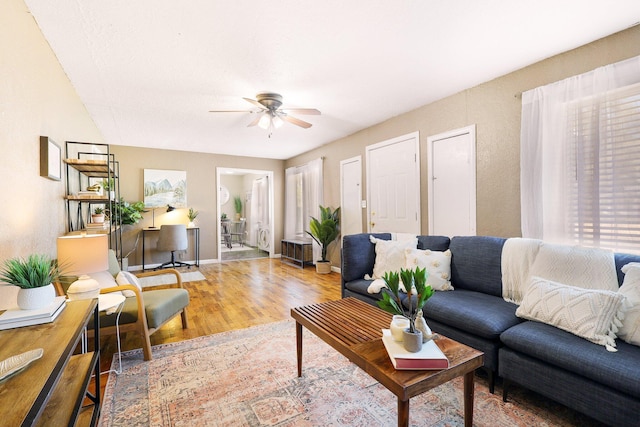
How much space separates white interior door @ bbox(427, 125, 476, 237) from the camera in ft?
10.3

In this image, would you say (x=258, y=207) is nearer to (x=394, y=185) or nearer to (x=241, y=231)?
(x=241, y=231)

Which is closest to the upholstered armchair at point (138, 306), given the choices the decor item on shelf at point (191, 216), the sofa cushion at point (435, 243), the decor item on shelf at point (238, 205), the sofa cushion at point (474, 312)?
the sofa cushion at point (474, 312)

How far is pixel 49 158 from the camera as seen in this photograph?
2092 millimetres

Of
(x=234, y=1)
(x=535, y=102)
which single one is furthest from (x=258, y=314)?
(x=535, y=102)

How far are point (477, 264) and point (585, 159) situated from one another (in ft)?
3.81

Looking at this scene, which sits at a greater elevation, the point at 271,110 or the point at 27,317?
the point at 271,110

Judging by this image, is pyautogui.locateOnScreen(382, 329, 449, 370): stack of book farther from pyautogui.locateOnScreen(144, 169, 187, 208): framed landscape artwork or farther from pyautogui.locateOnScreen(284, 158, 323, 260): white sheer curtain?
pyautogui.locateOnScreen(144, 169, 187, 208): framed landscape artwork

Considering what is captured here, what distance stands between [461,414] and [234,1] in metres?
2.79

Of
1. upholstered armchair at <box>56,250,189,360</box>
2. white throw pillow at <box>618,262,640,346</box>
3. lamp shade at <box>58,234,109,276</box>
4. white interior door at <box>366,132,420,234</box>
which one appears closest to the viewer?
white throw pillow at <box>618,262,640,346</box>

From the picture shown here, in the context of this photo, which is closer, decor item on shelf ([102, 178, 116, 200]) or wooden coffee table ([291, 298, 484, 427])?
wooden coffee table ([291, 298, 484, 427])

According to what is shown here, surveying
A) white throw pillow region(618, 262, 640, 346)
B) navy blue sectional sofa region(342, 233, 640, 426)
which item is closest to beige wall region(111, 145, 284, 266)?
navy blue sectional sofa region(342, 233, 640, 426)

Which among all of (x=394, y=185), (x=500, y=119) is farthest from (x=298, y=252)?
(x=500, y=119)

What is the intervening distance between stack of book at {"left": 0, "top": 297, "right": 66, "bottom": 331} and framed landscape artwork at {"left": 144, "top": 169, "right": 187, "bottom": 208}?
4.97m

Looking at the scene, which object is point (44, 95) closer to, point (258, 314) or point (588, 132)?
point (258, 314)
